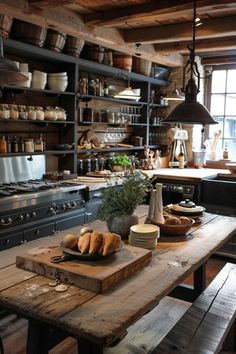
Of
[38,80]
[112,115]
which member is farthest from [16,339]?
[112,115]

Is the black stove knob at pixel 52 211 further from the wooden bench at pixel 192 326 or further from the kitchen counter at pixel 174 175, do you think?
the wooden bench at pixel 192 326

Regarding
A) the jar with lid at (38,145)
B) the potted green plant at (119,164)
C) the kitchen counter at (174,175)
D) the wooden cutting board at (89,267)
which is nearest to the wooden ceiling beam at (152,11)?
the jar with lid at (38,145)

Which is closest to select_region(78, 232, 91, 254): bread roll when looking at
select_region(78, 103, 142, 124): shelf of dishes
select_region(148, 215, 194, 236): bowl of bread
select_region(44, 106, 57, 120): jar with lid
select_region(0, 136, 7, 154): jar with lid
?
select_region(148, 215, 194, 236): bowl of bread

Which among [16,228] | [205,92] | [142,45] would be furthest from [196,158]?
[16,228]

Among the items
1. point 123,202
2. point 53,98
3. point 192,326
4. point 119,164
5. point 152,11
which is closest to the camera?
point 192,326

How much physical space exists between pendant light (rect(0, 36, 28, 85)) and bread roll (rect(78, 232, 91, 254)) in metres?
0.76

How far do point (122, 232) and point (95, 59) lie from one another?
284 cm

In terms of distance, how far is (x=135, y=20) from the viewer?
368 centimetres

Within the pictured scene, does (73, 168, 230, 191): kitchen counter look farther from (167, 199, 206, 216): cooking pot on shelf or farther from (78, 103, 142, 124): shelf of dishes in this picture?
(167, 199, 206, 216): cooking pot on shelf

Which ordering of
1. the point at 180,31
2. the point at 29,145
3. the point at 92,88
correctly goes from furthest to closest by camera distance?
the point at 92,88, the point at 180,31, the point at 29,145

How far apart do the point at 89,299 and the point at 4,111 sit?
2.49 m

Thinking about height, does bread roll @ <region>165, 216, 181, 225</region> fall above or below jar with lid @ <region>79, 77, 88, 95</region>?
below

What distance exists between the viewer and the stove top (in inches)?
123

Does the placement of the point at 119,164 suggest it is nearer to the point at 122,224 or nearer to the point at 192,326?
the point at 122,224
